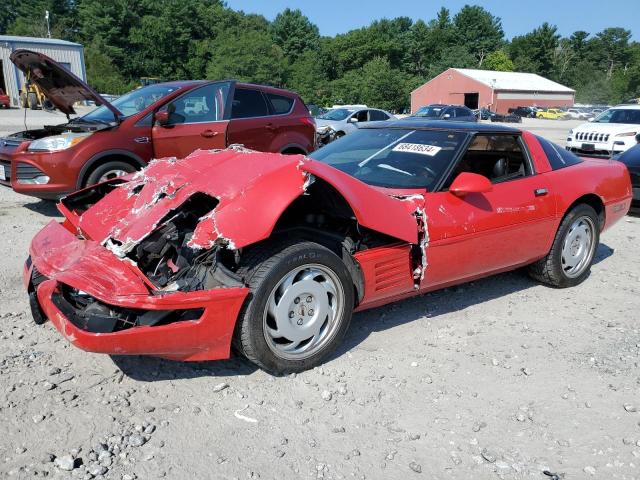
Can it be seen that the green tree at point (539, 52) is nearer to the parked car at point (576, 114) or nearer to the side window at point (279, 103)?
the parked car at point (576, 114)

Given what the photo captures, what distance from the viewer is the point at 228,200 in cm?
281

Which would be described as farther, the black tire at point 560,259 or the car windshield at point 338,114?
the car windshield at point 338,114

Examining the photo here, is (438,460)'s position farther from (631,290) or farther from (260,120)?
(260,120)

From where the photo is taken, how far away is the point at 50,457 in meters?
2.34

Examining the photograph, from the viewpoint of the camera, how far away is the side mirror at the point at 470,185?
140 inches

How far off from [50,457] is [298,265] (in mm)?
1451

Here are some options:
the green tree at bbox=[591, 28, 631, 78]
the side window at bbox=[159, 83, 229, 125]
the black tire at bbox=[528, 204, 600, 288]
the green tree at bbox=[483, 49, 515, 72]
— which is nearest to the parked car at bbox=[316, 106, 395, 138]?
the side window at bbox=[159, 83, 229, 125]

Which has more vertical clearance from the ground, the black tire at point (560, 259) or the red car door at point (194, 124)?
the red car door at point (194, 124)

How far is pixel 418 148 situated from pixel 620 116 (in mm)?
13741

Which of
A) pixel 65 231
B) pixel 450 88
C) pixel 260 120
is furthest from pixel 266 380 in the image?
pixel 450 88

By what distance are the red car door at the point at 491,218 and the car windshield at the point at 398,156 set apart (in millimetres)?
141

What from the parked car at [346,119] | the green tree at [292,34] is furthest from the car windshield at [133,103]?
the green tree at [292,34]

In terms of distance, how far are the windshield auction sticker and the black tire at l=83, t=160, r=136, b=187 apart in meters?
3.98

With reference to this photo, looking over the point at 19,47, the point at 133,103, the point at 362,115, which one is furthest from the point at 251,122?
the point at 19,47
